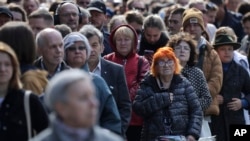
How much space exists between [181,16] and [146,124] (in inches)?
163

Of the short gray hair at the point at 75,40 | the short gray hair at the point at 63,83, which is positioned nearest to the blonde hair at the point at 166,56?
the short gray hair at the point at 75,40

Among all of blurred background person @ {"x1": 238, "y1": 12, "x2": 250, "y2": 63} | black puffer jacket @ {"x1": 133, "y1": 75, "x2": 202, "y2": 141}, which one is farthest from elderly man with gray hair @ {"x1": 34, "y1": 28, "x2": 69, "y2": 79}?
blurred background person @ {"x1": 238, "y1": 12, "x2": 250, "y2": 63}

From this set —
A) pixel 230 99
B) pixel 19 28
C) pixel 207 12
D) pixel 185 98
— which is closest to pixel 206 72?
pixel 230 99

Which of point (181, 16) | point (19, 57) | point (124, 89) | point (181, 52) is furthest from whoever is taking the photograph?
point (181, 16)

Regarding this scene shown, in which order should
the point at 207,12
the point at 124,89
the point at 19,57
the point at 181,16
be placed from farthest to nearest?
the point at 207,12 < the point at 181,16 < the point at 124,89 < the point at 19,57

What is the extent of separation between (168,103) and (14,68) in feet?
10.6

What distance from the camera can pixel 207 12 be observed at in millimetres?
19125

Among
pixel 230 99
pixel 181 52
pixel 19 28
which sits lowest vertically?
pixel 230 99

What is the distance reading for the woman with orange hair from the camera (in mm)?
11117

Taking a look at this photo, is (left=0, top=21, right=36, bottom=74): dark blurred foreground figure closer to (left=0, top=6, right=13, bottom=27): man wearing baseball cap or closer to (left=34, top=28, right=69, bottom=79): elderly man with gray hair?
(left=34, top=28, right=69, bottom=79): elderly man with gray hair

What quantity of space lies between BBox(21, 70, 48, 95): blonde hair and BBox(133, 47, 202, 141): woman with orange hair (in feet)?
8.67

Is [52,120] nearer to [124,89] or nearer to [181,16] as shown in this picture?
[124,89]

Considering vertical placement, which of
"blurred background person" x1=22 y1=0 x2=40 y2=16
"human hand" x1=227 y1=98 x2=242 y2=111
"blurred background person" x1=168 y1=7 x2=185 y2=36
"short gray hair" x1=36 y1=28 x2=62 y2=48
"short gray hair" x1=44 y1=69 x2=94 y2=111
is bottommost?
"human hand" x1=227 y1=98 x2=242 y2=111

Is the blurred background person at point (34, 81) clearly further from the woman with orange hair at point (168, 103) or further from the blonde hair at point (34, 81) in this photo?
the woman with orange hair at point (168, 103)
